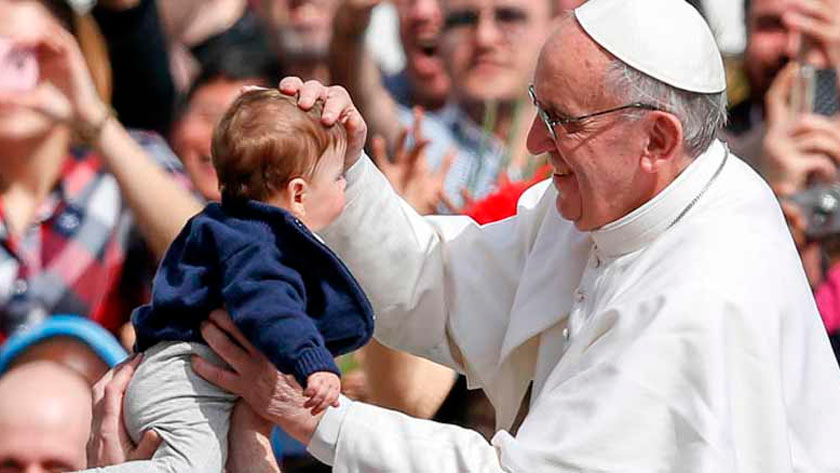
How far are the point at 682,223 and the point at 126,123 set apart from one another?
2929mm

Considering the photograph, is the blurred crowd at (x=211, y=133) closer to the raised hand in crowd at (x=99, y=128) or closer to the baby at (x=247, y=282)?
the raised hand in crowd at (x=99, y=128)

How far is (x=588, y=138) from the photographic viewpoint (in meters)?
3.97

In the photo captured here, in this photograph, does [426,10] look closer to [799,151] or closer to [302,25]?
[302,25]

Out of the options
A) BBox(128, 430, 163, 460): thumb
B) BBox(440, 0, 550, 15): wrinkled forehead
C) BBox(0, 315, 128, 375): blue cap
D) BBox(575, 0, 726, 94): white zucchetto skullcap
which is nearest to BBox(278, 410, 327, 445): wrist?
BBox(128, 430, 163, 460): thumb

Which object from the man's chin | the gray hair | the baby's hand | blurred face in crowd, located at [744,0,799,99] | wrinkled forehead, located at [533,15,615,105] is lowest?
blurred face in crowd, located at [744,0,799,99]

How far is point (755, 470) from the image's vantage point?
3.88m

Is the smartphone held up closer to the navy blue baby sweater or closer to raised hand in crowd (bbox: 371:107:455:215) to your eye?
raised hand in crowd (bbox: 371:107:455:215)

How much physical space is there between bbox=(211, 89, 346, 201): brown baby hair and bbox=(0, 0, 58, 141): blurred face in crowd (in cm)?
239

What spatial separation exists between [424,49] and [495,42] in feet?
1.01

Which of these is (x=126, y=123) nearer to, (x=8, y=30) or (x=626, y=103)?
(x=8, y=30)

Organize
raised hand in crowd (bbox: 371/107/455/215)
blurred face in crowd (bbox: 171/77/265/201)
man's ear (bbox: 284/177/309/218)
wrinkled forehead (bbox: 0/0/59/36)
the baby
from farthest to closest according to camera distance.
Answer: blurred face in crowd (bbox: 171/77/265/201) < wrinkled forehead (bbox: 0/0/59/36) < raised hand in crowd (bbox: 371/107/455/215) < man's ear (bbox: 284/177/309/218) < the baby

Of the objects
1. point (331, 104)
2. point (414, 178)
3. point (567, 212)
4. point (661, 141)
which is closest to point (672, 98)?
point (661, 141)

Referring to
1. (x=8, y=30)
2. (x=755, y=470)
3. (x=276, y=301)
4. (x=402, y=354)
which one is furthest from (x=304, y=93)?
(x=8, y=30)

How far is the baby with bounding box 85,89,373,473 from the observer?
12.5ft
